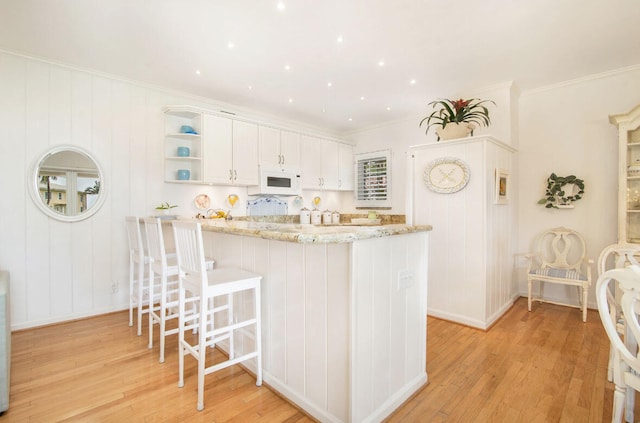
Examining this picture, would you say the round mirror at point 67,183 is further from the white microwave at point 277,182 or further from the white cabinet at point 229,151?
the white microwave at point 277,182

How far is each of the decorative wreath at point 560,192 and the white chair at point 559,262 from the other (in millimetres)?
322

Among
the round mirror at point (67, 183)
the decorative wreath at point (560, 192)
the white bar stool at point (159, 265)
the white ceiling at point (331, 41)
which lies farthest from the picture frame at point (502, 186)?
the round mirror at point (67, 183)

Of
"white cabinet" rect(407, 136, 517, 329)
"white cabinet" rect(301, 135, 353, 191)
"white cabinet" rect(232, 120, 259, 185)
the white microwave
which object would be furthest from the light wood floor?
"white cabinet" rect(301, 135, 353, 191)

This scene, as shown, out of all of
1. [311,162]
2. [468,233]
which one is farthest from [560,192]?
[311,162]

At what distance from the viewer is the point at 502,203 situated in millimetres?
3227

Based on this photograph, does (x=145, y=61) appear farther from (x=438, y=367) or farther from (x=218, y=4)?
(x=438, y=367)

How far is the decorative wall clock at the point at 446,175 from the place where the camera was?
3.04 metres

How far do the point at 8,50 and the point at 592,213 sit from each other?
6.22 metres

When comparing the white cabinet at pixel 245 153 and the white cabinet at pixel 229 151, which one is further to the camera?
the white cabinet at pixel 245 153

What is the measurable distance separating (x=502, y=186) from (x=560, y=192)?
0.95 m

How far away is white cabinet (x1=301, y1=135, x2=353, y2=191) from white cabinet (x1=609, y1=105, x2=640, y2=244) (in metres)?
3.59

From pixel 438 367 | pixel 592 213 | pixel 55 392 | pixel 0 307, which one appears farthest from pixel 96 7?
pixel 592 213

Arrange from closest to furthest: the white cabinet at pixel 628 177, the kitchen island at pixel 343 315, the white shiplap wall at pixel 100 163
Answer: the kitchen island at pixel 343 315
the white shiplap wall at pixel 100 163
the white cabinet at pixel 628 177

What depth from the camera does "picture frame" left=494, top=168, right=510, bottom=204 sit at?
310 cm
